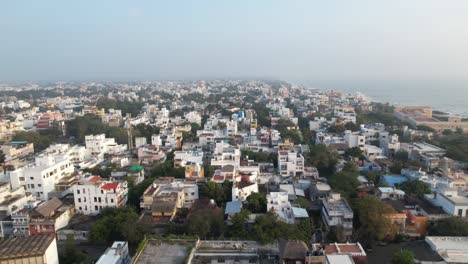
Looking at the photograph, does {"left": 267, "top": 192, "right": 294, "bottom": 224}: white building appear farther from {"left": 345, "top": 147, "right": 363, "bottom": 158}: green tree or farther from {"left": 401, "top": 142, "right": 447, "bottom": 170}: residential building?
{"left": 401, "top": 142, "right": 447, "bottom": 170}: residential building

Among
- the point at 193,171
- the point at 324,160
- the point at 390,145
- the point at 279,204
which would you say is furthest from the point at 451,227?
the point at 390,145

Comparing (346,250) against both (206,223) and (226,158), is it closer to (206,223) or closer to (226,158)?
(206,223)

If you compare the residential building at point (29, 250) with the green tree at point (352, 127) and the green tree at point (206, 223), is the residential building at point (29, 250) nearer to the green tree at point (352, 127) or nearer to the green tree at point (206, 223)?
the green tree at point (206, 223)

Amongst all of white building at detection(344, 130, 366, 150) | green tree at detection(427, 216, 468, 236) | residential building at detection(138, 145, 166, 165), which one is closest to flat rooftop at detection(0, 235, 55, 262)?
residential building at detection(138, 145, 166, 165)

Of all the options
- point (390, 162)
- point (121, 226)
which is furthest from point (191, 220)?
point (390, 162)

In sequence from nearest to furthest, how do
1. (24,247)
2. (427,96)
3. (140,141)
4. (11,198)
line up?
(24,247) → (11,198) → (140,141) → (427,96)
